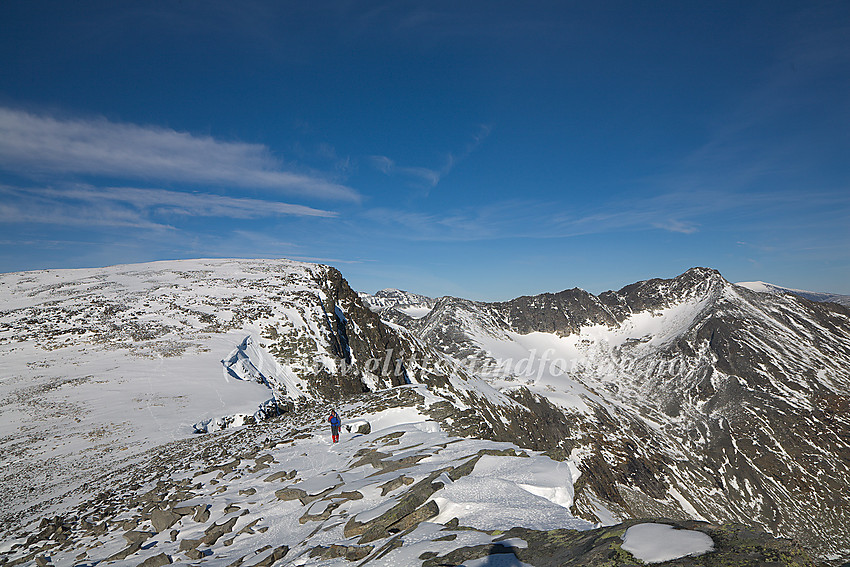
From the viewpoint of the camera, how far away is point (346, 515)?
10328 mm

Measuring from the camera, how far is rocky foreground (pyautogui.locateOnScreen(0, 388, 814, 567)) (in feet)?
21.7

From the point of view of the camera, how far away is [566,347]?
18212 cm

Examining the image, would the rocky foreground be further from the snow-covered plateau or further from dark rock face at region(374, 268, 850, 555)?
dark rock face at region(374, 268, 850, 555)

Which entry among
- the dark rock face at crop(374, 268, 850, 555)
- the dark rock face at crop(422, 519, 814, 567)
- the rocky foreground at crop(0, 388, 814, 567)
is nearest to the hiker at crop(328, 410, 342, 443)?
the rocky foreground at crop(0, 388, 814, 567)

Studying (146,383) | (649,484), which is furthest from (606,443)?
(146,383)

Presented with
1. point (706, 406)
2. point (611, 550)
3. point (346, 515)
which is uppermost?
point (611, 550)

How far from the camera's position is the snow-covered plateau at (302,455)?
335 inches

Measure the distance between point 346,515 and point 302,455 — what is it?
23.7 ft

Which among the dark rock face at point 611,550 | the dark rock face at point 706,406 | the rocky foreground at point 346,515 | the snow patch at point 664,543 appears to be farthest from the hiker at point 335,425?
the dark rock face at point 706,406

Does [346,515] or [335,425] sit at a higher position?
[335,425]

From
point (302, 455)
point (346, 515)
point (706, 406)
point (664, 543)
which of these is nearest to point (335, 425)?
point (302, 455)

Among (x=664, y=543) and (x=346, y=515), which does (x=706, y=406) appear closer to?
(x=346, y=515)

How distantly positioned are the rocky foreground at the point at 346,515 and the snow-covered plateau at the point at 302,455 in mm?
64

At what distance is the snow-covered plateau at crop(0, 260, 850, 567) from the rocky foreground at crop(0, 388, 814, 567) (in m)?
0.06
